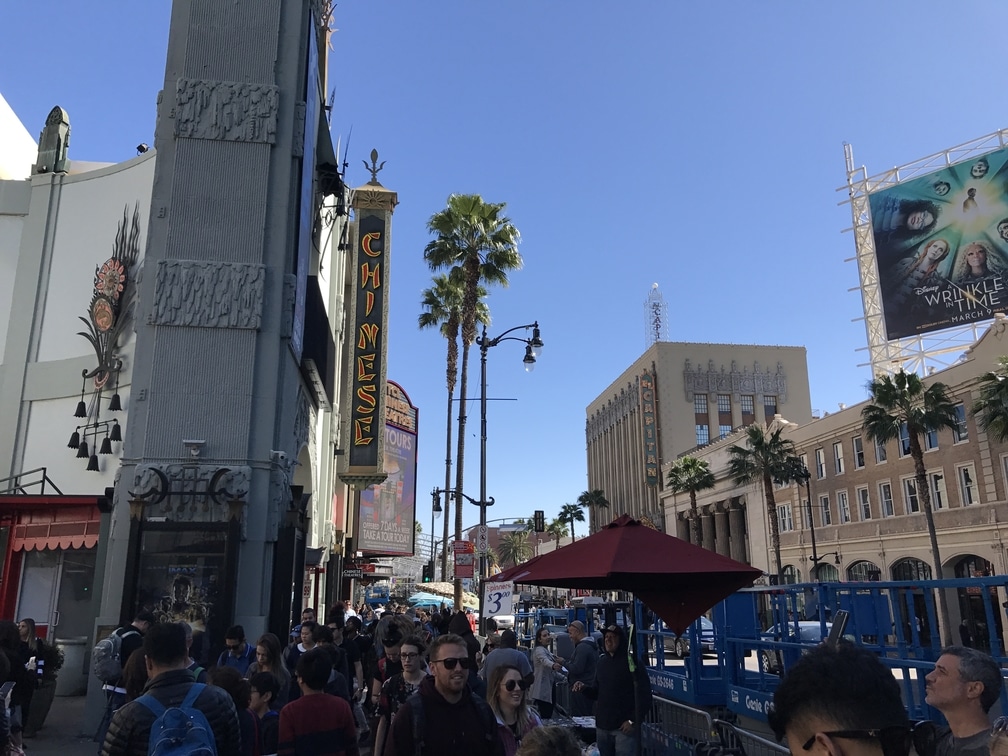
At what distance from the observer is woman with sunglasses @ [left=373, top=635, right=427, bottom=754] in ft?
19.8

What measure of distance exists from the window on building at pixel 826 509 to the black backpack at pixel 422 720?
1939 inches

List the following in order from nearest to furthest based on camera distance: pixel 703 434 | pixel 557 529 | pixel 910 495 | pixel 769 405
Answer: pixel 910 495, pixel 703 434, pixel 769 405, pixel 557 529

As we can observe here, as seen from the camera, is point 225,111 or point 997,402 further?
point 997,402

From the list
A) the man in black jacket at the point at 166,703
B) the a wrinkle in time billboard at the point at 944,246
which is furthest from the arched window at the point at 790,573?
the man in black jacket at the point at 166,703

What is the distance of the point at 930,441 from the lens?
41.1m

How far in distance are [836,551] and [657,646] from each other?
35447 millimetres

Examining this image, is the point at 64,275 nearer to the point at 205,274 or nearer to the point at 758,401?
the point at 205,274

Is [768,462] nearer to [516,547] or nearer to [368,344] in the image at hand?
[368,344]

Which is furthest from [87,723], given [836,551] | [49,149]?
[836,551]

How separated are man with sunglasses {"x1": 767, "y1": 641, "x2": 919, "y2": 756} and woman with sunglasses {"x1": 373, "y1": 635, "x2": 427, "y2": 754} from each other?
170 inches

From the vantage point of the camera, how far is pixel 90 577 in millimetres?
21109

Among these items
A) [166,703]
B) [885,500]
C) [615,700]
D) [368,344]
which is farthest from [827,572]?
[166,703]

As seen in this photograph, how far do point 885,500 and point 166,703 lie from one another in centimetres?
4609

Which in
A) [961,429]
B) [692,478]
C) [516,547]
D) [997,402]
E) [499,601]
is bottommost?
[499,601]
